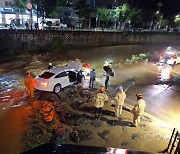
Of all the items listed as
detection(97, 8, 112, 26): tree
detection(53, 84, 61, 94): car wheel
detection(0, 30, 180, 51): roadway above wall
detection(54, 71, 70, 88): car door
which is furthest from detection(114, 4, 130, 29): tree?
detection(53, 84, 61, 94): car wheel

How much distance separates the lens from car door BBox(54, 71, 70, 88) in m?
13.9

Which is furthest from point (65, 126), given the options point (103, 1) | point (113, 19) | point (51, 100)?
point (103, 1)

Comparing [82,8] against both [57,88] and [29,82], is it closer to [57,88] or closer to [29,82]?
[57,88]

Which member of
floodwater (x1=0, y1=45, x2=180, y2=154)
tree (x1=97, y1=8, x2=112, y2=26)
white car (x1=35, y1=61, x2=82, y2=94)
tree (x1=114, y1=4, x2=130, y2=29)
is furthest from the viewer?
tree (x1=114, y1=4, x2=130, y2=29)

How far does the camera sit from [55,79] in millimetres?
13750

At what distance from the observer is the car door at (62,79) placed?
13.9 meters

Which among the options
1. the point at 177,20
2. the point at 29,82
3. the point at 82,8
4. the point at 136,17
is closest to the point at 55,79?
the point at 29,82

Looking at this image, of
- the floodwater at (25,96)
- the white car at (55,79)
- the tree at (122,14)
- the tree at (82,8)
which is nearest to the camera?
the floodwater at (25,96)

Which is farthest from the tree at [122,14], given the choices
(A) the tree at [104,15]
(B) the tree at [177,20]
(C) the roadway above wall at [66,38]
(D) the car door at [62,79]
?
(D) the car door at [62,79]

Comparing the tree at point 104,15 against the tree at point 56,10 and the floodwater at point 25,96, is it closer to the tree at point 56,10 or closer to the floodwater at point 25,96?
the tree at point 56,10

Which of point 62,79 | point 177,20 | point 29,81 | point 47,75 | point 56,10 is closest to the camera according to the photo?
point 29,81

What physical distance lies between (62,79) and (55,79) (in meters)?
0.66

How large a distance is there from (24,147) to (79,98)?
17.9 feet

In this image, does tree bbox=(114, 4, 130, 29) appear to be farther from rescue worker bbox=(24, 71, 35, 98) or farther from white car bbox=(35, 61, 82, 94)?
rescue worker bbox=(24, 71, 35, 98)
